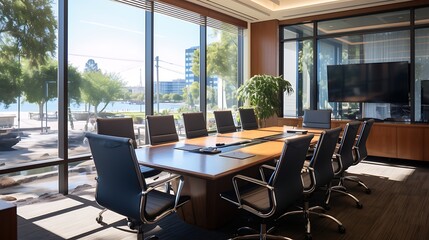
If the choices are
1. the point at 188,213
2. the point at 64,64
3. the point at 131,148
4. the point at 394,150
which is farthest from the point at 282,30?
the point at 131,148

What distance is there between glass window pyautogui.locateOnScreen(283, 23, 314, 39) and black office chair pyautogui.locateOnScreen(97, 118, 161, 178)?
202 inches

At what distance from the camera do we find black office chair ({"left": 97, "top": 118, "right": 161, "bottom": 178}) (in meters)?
3.37

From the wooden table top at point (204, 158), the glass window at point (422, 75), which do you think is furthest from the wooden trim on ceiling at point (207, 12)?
the glass window at point (422, 75)

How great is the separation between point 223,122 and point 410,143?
3553 mm

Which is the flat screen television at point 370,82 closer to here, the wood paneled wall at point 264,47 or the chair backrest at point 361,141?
the wood paneled wall at point 264,47

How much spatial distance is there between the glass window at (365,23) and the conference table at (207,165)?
436cm

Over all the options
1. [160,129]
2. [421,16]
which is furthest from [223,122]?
[421,16]

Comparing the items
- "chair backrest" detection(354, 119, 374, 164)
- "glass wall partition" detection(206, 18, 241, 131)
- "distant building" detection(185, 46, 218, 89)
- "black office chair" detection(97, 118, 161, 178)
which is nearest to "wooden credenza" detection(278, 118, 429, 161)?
"chair backrest" detection(354, 119, 374, 164)

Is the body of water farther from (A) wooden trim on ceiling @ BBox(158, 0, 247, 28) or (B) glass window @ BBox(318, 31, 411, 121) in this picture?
(B) glass window @ BBox(318, 31, 411, 121)

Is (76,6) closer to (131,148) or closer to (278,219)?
(131,148)

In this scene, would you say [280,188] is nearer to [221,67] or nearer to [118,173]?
[118,173]

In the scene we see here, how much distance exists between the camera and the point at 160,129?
3.95 meters

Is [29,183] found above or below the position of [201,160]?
below

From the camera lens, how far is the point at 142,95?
532 centimetres
